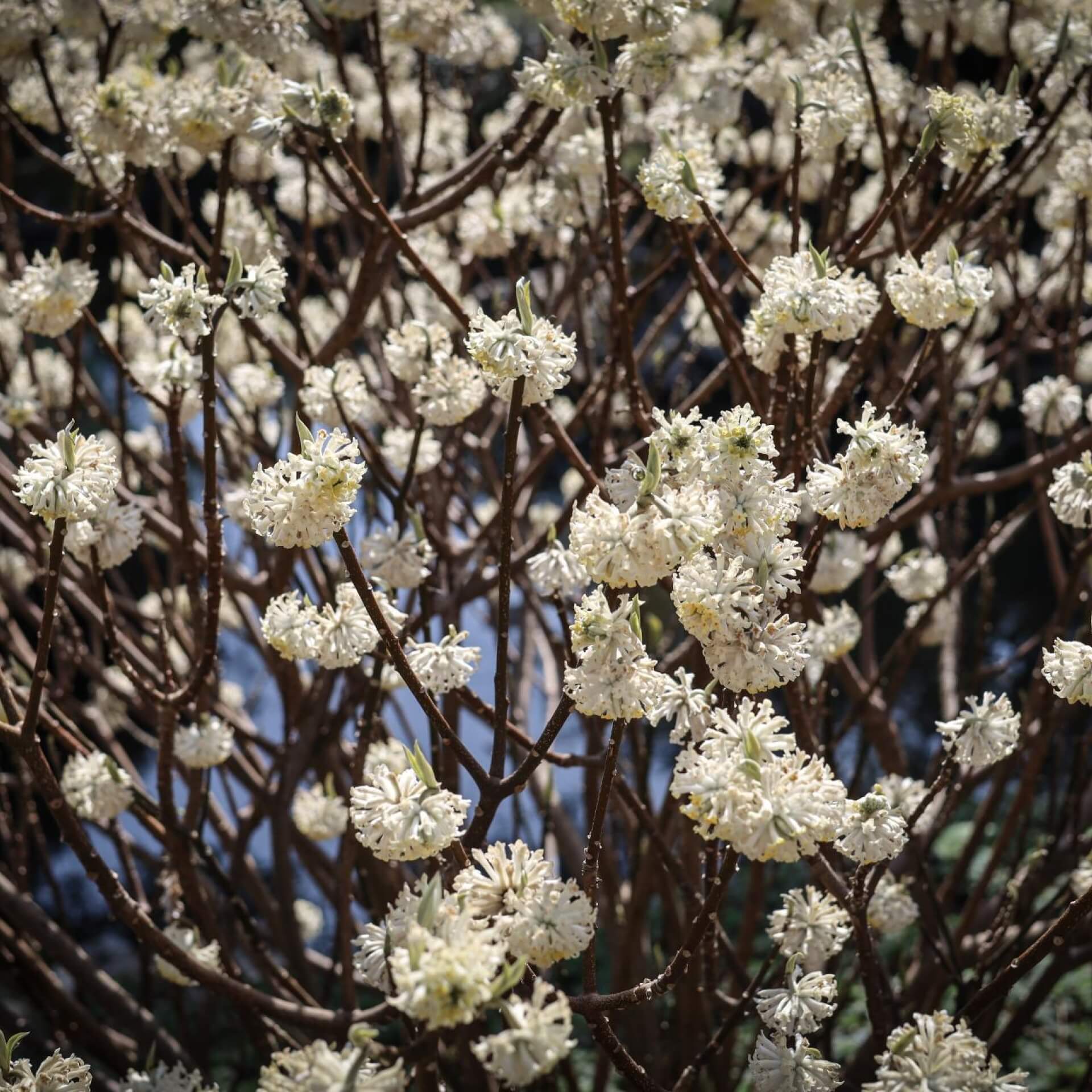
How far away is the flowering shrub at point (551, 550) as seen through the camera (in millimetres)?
799

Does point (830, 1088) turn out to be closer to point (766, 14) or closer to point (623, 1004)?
point (623, 1004)

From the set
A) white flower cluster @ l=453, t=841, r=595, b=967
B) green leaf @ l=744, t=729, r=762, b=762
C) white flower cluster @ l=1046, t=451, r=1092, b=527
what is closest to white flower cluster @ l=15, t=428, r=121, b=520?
white flower cluster @ l=453, t=841, r=595, b=967

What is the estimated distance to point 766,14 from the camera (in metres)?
2.08

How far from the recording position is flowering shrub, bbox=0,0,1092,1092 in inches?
31.5

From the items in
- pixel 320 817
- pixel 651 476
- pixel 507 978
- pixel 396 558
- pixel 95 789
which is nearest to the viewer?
pixel 507 978

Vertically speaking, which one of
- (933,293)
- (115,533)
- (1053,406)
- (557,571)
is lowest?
(557,571)

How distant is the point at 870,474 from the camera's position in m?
0.85

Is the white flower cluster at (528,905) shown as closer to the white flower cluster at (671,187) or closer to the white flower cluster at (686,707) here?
the white flower cluster at (686,707)

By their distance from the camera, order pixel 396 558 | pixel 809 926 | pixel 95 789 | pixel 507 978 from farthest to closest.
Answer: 1. pixel 95 789
2. pixel 396 558
3. pixel 809 926
4. pixel 507 978

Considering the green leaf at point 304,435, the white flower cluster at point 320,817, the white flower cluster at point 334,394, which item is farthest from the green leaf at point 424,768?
the white flower cluster at point 320,817

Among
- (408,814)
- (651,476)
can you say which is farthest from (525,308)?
(408,814)

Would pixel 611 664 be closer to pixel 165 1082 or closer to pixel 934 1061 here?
pixel 934 1061

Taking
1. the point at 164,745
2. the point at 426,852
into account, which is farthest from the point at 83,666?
the point at 426,852

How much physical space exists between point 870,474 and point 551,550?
0.98 feet
